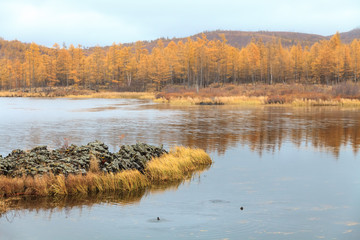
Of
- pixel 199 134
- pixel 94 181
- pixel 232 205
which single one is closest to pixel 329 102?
pixel 199 134

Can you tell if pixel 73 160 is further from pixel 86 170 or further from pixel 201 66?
pixel 201 66

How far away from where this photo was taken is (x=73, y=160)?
1378 centimetres

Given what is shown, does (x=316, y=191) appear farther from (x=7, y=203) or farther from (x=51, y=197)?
(x=7, y=203)

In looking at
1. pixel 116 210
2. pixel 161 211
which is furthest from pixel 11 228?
pixel 161 211

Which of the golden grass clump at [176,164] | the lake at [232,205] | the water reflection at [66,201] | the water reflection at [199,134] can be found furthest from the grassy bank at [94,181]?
the water reflection at [199,134]

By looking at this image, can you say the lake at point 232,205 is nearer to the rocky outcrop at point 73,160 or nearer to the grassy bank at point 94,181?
the grassy bank at point 94,181

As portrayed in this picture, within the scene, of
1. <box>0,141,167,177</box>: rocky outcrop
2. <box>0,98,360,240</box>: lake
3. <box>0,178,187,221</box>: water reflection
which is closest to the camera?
<box>0,98,360,240</box>: lake

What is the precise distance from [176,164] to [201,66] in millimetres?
84756

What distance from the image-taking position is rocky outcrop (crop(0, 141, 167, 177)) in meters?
12.8

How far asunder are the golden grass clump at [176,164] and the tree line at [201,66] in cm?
7918

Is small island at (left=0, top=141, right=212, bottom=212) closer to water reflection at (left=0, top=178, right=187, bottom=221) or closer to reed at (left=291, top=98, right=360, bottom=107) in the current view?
water reflection at (left=0, top=178, right=187, bottom=221)

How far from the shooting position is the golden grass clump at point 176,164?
14.2 meters

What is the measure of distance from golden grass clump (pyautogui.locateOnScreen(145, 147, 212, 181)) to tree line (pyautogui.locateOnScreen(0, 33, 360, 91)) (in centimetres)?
7918

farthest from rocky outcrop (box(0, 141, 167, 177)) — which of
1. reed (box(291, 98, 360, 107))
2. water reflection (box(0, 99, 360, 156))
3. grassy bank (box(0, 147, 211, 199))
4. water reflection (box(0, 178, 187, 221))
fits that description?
reed (box(291, 98, 360, 107))
